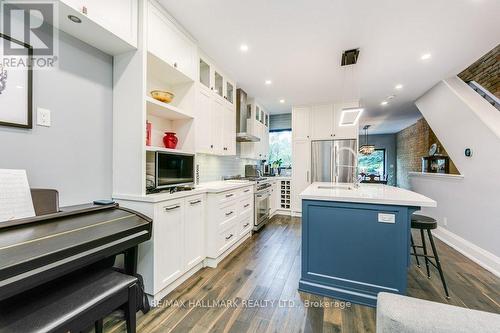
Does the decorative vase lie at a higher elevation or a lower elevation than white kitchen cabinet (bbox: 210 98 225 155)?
lower

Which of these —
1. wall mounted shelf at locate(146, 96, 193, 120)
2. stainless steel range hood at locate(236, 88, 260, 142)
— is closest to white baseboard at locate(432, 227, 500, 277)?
stainless steel range hood at locate(236, 88, 260, 142)

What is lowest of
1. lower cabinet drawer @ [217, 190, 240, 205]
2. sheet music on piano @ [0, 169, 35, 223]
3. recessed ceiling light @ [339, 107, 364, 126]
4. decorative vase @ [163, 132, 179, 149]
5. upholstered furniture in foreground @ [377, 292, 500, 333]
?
upholstered furniture in foreground @ [377, 292, 500, 333]

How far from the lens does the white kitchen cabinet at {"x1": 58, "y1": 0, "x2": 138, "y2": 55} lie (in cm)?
139

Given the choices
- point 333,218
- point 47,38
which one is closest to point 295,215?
point 333,218

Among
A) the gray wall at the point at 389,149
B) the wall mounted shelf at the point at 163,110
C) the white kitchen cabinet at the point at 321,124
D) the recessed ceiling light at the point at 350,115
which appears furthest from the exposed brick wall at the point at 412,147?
the wall mounted shelf at the point at 163,110

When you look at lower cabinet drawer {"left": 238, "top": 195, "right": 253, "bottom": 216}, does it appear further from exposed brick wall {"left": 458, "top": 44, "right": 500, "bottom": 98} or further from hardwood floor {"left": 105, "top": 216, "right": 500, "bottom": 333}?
exposed brick wall {"left": 458, "top": 44, "right": 500, "bottom": 98}

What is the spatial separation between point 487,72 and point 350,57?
2.24m

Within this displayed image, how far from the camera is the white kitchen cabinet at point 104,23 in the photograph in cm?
139

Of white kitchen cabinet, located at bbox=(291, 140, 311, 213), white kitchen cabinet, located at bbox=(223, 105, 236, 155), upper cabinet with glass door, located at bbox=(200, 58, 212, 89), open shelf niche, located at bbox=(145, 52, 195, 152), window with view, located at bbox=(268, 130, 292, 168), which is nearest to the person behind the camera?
open shelf niche, located at bbox=(145, 52, 195, 152)

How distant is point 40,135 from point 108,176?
567mm

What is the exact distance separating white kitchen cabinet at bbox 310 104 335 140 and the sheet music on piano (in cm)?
466

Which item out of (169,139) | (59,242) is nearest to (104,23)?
(169,139)

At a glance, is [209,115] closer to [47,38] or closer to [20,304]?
[47,38]

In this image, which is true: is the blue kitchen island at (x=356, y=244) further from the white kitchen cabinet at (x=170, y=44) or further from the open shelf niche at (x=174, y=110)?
the white kitchen cabinet at (x=170, y=44)
